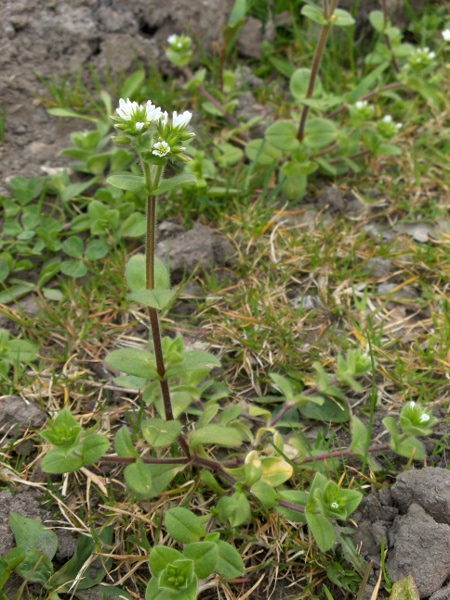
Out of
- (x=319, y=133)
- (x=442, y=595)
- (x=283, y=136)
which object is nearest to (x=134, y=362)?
(x=442, y=595)

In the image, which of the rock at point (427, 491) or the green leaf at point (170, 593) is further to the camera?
the rock at point (427, 491)

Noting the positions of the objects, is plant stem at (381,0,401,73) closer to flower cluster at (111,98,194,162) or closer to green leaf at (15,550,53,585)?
flower cluster at (111,98,194,162)

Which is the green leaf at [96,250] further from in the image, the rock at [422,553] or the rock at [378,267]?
the rock at [422,553]

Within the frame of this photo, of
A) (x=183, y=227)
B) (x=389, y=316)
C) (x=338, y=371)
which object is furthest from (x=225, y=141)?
(x=338, y=371)

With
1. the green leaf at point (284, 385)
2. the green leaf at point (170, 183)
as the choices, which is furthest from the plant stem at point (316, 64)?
the green leaf at point (170, 183)

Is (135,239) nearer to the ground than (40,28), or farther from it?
nearer to the ground

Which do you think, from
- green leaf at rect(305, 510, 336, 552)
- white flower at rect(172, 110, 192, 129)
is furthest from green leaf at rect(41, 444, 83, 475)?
white flower at rect(172, 110, 192, 129)

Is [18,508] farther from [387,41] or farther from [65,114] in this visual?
[387,41]

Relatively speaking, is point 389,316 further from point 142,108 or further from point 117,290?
point 142,108

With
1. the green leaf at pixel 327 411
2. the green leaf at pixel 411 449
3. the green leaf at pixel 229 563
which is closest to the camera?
the green leaf at pixel 229 563
